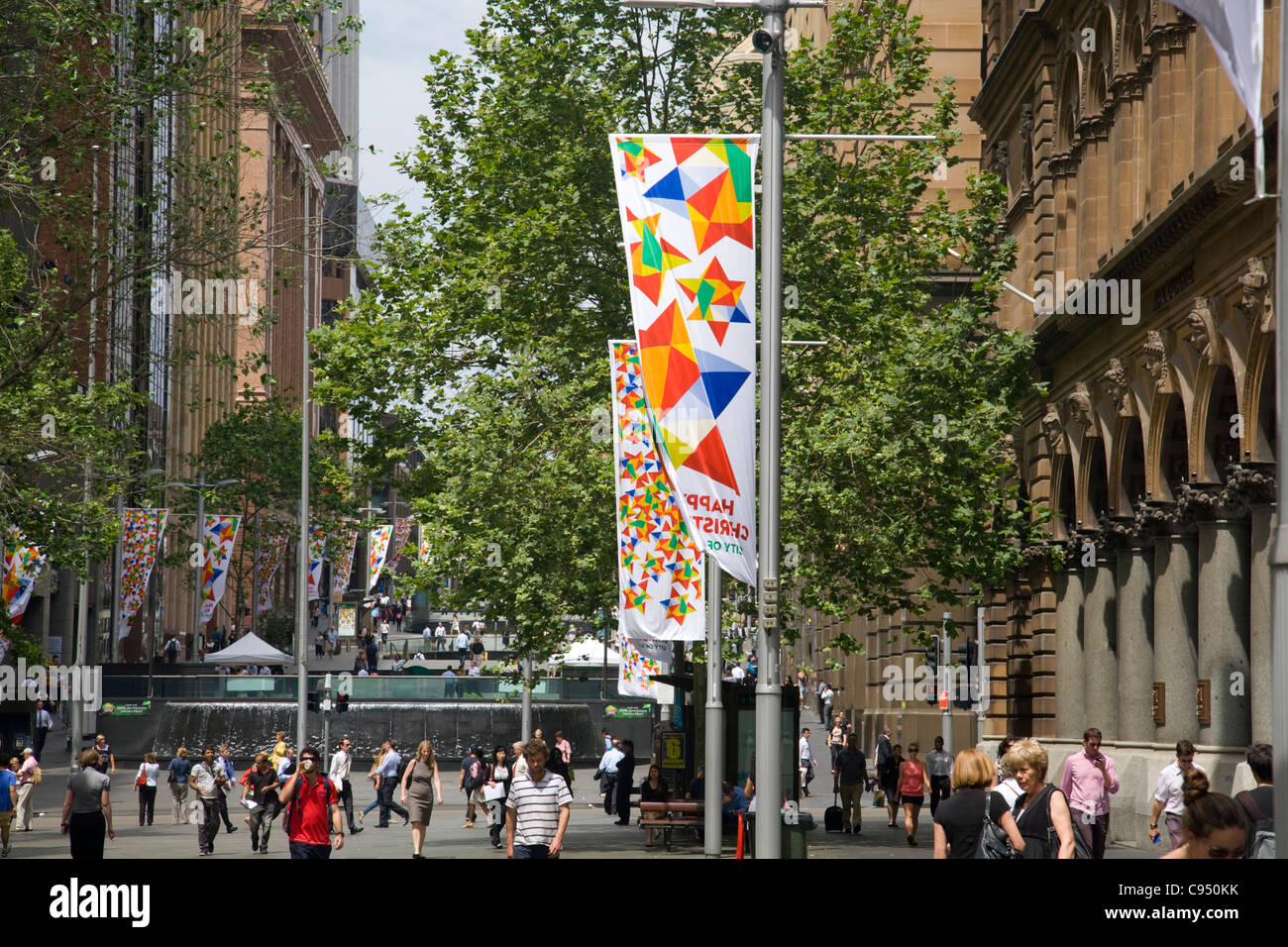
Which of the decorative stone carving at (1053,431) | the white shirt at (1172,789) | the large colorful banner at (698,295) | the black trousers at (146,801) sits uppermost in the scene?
the decorative stone carving at (1053,431)

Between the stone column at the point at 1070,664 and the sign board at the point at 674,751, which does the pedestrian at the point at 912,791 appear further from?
the stone column at the point at 1070,664

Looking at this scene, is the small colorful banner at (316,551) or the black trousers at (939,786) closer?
the black trousers at (939,786)

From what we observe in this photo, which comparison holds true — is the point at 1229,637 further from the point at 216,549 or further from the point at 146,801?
the point at 216,549

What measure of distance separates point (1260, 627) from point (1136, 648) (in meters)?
6.84

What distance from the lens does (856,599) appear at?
1240 inches

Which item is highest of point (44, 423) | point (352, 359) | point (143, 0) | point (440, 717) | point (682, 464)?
point (143, 0)

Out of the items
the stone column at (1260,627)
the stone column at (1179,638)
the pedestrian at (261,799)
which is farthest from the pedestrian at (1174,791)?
the pedestrian at (261,799)

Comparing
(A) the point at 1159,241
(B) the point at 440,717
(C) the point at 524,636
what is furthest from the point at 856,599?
(B) the point at 440,717

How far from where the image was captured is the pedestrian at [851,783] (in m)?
32.0

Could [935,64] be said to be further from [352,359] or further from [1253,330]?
[1253,330]

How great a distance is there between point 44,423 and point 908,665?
3098 cm

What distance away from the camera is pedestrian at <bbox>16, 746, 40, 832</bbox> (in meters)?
34.5

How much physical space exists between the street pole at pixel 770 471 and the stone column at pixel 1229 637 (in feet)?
41.9

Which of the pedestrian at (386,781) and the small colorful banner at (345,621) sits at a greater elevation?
the small colorful banner at (345,621)
